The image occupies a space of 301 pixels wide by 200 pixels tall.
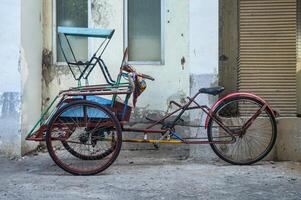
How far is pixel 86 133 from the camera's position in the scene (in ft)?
21.0

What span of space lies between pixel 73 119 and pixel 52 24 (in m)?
2.20

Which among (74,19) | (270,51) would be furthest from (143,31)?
(270,51)

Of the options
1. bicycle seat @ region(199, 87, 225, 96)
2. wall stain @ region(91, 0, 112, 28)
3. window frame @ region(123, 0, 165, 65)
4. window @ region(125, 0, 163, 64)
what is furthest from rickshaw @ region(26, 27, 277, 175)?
wall stain @ region(91, 0, 112, 28)

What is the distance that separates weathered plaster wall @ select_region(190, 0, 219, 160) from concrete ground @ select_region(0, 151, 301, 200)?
74 cm

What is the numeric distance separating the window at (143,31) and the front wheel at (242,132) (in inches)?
59.7

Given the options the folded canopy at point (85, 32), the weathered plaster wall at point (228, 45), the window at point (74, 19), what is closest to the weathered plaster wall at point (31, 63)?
the window at point (74, 19)

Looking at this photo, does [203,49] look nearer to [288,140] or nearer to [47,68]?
[288,140]

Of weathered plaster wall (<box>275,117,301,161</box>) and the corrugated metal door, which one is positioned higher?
the corrugated metal door

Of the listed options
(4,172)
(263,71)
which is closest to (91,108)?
(4,172)

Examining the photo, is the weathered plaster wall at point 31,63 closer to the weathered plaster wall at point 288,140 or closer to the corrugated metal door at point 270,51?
the corrugated metal door at point 270,51

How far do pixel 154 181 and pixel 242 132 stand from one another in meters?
1.49

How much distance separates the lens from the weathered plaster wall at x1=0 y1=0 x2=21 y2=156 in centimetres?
715

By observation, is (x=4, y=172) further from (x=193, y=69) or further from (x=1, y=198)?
(x=193, y=69)

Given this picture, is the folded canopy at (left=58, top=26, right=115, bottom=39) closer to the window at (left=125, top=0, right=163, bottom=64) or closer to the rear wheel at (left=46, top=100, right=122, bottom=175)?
the rear wheel at (left=46, top=100, right=122, bottom=175)
